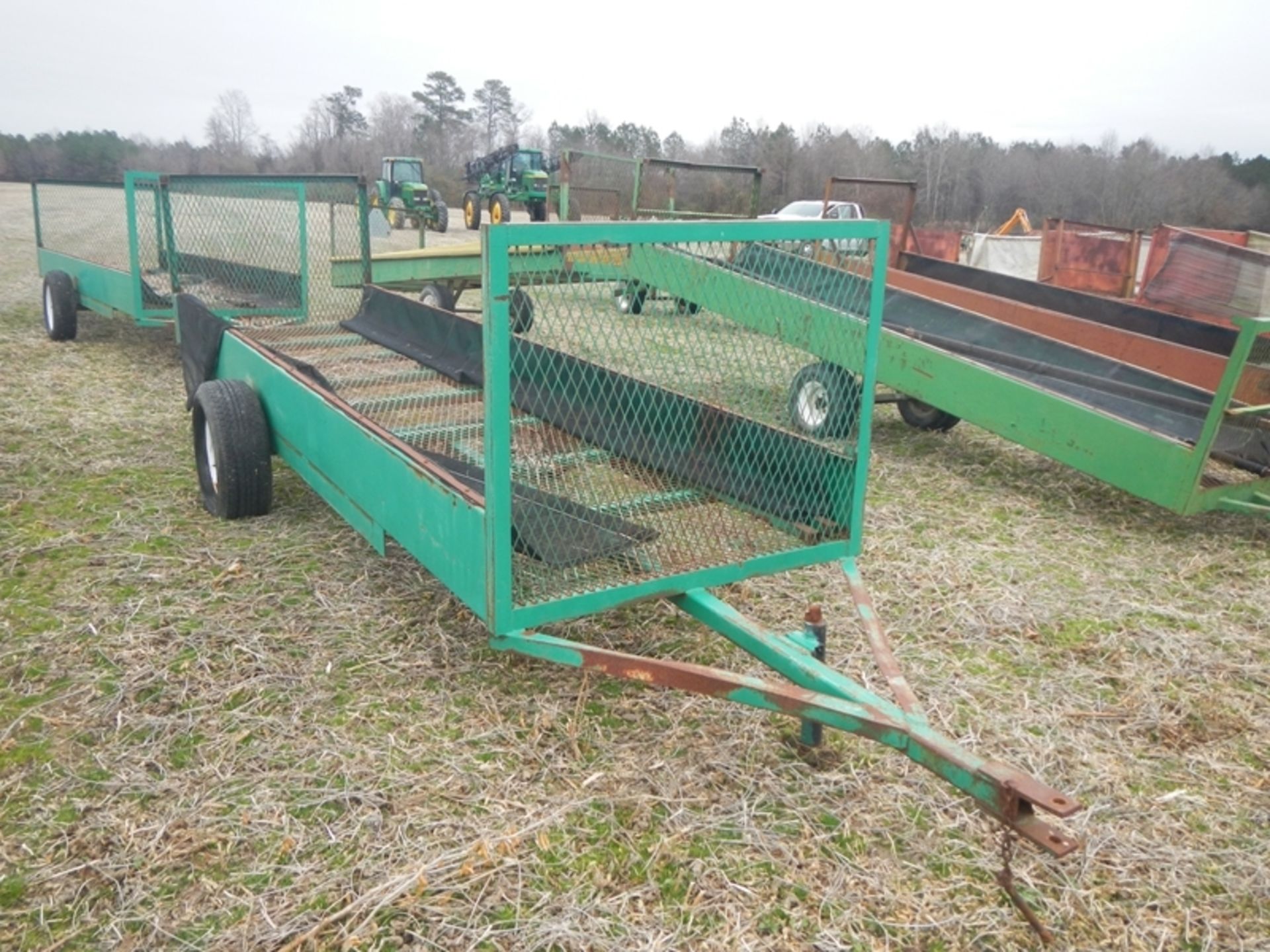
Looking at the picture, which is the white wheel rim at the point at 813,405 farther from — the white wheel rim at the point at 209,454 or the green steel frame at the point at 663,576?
the white wheel rim at the point at 209,454

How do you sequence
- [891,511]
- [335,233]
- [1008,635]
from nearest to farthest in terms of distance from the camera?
[1008,635] → [891,511] → [335,233]

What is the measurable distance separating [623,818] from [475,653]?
3.52 ft

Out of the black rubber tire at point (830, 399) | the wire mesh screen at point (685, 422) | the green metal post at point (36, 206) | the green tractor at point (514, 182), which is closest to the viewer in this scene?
the wire mesh screen at point (685, 422)

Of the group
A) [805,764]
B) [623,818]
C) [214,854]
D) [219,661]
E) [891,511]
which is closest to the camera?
[214,854]

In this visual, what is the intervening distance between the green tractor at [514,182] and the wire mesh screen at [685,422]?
20.2 metres

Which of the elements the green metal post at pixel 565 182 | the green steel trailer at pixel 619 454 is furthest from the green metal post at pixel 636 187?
the green steel trailer at pixel 619 454

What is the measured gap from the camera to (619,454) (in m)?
4.08

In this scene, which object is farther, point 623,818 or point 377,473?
point 377,473

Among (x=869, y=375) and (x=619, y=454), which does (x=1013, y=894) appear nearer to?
(x=869, y=375)

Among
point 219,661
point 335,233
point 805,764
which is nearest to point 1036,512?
point 805,764

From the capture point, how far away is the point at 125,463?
18.3 ft

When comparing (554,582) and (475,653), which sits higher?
(554,582)

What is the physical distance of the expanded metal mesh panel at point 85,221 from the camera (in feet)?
29.3

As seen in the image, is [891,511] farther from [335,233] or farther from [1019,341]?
[335,233]
